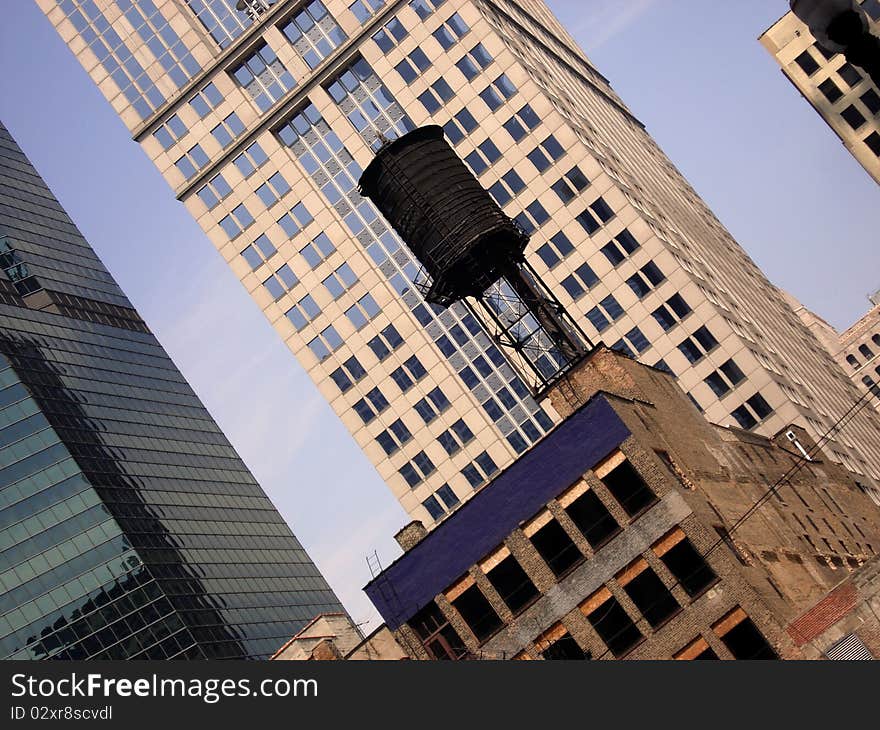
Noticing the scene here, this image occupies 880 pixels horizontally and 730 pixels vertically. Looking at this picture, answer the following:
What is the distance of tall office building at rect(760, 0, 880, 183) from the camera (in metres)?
106

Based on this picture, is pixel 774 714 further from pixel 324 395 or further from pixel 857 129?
pixel 857 129

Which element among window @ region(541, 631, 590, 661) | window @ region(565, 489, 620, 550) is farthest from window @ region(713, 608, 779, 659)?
window @ region(565, 489, 620, 550)

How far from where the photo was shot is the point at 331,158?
89.5m

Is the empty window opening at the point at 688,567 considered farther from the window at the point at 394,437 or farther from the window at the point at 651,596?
the window at the point at 394,437

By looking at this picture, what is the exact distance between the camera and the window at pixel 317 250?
88.3m

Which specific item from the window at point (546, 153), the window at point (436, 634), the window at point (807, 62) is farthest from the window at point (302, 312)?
the window at point (807, 62)

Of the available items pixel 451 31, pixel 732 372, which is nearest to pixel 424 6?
pixel 451 31

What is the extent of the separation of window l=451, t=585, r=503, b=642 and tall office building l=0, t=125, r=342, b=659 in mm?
83456

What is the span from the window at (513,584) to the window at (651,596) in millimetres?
3471

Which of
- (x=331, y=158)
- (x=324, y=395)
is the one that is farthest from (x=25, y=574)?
(x=331, y=158)

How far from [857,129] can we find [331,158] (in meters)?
49.9

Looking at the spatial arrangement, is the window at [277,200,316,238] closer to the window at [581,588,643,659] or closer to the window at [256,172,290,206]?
the window at [256,172,290,206]

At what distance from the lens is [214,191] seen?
91375 mm

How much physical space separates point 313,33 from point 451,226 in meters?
46.0
